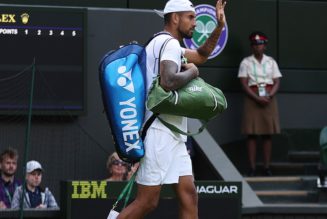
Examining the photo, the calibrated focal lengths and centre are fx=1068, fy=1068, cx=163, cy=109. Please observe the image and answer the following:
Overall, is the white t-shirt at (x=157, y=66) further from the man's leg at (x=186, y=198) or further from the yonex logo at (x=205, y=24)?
the yonex logo at (x=205, y=24)

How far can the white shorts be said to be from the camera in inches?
313

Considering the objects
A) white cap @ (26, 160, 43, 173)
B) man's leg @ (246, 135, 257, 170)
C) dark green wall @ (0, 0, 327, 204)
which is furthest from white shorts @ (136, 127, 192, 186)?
man's leg @ (246, 135, 257, 170)

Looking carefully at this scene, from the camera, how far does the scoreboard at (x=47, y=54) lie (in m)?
12.6

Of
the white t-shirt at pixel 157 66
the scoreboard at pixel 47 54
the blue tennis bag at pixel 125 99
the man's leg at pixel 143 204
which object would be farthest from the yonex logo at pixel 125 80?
the scoreboard at pixel 47 54

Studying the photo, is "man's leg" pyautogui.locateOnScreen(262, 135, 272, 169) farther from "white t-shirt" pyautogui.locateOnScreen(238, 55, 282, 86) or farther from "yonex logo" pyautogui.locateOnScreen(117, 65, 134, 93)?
"yonex logo" pyautogui.locateOnScreen(117, 65, 134, 93)

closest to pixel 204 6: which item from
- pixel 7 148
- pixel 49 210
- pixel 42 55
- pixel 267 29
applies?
pixel 267 29

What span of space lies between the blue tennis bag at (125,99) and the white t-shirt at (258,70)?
7.05 meters

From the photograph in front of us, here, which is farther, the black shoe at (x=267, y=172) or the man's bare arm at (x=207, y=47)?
the black shoe at (x=267, y=172)

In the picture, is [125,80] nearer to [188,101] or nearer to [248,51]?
[188,101]

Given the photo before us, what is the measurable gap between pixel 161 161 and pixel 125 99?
1.75ft

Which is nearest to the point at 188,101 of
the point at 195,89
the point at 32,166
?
the point at 195,89

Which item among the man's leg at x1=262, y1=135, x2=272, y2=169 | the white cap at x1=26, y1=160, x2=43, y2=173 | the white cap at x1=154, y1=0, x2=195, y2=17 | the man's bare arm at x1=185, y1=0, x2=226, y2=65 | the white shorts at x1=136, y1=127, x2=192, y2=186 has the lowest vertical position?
the white shorts at x1=136, y1=127, x2=192, y2=186

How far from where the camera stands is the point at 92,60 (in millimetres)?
13312

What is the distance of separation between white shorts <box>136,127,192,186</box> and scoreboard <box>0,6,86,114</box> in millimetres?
4637
